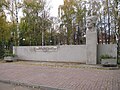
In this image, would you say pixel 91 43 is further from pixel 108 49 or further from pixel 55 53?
pixel 55 53

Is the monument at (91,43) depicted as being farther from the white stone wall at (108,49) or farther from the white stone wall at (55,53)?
the white stone wall at (55,53)

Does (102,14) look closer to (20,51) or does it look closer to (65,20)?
(65,20)

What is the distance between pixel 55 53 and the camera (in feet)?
71.8

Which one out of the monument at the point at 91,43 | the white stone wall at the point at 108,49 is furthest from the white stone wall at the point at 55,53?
the white stone wall at the point at 108,49

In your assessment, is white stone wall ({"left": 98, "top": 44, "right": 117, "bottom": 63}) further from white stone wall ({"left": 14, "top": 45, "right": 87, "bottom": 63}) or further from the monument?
white stone wall ({"left": 14, "top": 45, "right": 87, "bottom": 63})

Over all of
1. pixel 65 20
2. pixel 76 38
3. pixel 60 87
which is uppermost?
pixel 65 20

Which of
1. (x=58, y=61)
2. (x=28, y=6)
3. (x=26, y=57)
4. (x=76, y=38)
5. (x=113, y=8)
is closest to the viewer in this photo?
(x=58, y=61)

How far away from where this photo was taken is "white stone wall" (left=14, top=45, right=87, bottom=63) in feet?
66.3

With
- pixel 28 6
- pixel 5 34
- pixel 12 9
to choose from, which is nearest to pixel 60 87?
pixel 5 34

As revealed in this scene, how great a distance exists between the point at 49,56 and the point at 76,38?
67.5 ft

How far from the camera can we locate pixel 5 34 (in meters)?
29.5

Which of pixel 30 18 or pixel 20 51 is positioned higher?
pixel 30 18

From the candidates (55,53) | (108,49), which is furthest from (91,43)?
(55,53)

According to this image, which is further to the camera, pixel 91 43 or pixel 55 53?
pixel 55 53
